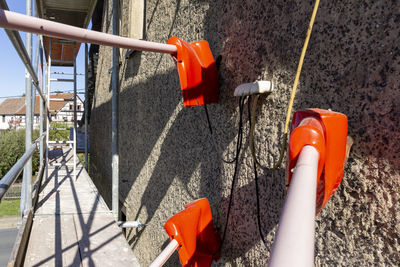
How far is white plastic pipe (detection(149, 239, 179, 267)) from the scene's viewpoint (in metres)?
1.45

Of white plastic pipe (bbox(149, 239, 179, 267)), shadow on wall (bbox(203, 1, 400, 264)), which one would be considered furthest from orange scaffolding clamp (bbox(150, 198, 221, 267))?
shadow on wall (bbox(203, 1, 400, 264))

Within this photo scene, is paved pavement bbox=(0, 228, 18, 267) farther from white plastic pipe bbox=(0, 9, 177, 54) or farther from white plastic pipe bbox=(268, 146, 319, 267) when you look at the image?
white plastic pipe bbox=(268, 146, 319, 267)

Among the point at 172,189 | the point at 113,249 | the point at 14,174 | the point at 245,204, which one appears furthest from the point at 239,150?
the point at 113,249

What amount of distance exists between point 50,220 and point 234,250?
76.8 inches

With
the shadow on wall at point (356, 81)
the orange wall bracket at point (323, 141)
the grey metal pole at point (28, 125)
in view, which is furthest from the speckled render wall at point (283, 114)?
the grey metal pole at point (28, 125)

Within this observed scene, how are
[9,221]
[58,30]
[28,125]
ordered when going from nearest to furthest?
[58,30] < [28,125] < [9,221]

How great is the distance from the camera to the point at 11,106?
42.4m

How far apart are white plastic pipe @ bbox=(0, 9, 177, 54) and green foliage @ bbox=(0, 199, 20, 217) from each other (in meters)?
18.9

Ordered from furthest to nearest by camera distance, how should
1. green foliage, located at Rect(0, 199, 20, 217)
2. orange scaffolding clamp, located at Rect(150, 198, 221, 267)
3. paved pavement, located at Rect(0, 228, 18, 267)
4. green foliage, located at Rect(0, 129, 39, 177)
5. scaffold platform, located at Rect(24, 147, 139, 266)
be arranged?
green foliage, located at Rect(0, 199, 20, 217)
green foliage, located at Rect(0, 129, 39, 177)
paved pavement, located at Rect(0, 228, 18, 267)
scaffold platform, located at Rect(24, 147, 139, 266)
orange scaffolding clamp, located at Rect(150, 198, 221, 267)

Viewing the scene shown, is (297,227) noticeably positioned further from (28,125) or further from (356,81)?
(28,125)

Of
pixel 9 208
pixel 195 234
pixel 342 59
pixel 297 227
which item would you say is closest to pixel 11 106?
pixel 9 208

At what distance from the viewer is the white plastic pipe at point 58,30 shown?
3.47 feet

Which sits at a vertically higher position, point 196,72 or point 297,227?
point 196,72

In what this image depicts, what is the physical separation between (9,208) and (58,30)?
70.0ft
